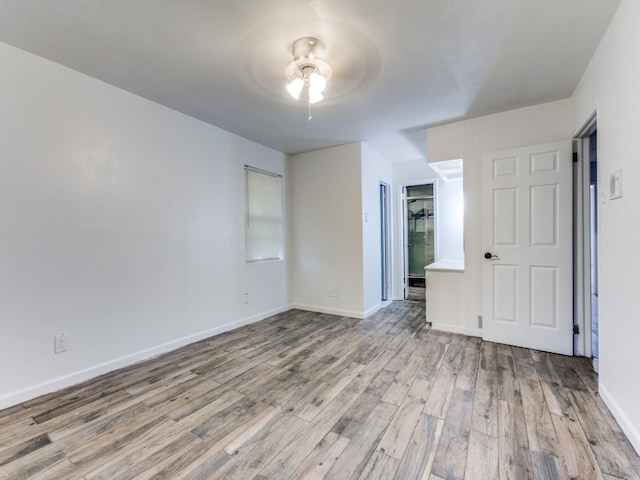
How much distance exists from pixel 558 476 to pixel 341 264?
9.79ft

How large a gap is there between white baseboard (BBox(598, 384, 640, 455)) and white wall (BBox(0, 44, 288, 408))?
3368 mm

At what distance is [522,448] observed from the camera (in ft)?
5.01

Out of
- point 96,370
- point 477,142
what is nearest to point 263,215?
point 96,370

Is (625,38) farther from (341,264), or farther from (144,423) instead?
(144,423)

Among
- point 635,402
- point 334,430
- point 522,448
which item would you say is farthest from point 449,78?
point 334,430

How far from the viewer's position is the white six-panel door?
270 centimetres

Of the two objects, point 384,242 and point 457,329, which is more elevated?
point 384,242

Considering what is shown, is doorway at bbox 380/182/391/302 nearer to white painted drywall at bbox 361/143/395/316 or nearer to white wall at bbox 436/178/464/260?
white painted drywall at bbox 361/143/395/316

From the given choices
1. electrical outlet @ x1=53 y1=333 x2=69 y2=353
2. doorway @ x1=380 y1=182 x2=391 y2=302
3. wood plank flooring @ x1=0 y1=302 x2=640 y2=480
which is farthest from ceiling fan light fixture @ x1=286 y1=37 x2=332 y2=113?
doorway @ x1=380 y1=182 x2=391 y2=302

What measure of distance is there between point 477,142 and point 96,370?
4200mm

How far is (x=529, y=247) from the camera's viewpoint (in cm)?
284

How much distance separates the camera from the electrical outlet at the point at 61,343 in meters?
2.17

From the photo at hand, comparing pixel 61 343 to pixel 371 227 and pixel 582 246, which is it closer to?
pixel 371 227

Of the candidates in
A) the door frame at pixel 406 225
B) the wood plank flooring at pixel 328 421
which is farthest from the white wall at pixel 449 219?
the wood plank flooring at pixel 328 421
